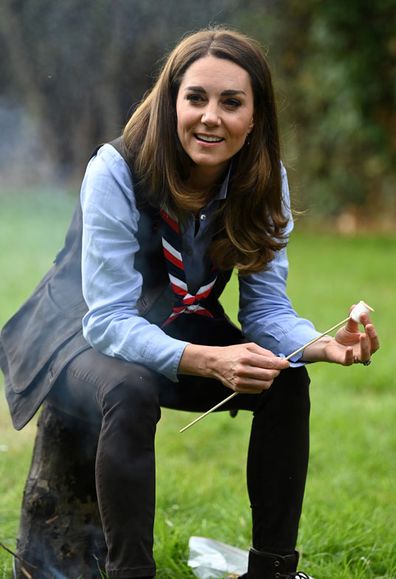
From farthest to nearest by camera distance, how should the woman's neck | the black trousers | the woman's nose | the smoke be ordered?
the smoke < the woman's neck < the woman's nose < the black trousers

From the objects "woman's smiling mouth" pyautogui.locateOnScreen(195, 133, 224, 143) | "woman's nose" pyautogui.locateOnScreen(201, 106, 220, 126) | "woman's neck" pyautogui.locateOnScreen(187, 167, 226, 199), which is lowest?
"woman's neck" pyautogui.locateOnScreen(187, 167, 226, 199)

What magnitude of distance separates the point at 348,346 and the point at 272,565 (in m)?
0.51

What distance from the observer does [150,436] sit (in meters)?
2.09

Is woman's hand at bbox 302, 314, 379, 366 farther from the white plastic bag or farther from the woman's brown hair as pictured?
the white plastic bag

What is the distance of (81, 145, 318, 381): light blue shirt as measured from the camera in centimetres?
215

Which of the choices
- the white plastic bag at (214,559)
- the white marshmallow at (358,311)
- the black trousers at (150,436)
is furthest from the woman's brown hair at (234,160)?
the white plastic bag at (214,559)

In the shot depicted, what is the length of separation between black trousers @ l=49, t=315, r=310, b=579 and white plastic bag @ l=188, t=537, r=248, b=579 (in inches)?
13.4

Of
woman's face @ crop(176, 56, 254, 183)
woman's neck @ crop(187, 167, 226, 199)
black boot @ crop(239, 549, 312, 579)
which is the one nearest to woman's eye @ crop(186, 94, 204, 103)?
woman's face @ crop(176, 56, 254, 183)

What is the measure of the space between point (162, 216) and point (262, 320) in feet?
1.14

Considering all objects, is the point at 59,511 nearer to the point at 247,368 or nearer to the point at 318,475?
the point at 247,368

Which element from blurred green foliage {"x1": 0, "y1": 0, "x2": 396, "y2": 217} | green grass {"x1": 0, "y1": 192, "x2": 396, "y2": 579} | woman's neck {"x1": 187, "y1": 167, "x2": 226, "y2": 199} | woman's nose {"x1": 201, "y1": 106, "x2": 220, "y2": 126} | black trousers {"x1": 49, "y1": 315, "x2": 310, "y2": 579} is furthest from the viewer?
blurred green foliage {"x1": 0, "y1": 0, "x2": 396, "y2": 217}

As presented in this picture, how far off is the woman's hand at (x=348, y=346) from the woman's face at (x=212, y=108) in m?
0.47

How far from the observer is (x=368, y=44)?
10953mm

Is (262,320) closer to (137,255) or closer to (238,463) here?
(137,255)
